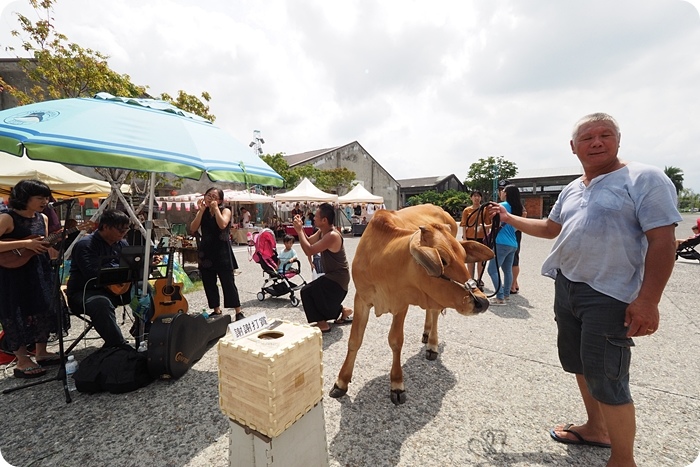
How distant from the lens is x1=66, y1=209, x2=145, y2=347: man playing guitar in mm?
3301

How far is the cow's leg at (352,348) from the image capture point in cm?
295

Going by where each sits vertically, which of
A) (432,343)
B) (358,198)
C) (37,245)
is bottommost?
(432,343)

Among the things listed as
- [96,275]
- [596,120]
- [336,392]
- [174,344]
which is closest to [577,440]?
[336,392]

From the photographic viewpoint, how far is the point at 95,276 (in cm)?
343

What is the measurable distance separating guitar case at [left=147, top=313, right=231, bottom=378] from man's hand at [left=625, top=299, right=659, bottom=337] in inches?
139

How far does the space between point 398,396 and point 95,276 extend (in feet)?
11.0

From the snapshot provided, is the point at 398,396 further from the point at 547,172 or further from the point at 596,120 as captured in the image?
the point at 547,172

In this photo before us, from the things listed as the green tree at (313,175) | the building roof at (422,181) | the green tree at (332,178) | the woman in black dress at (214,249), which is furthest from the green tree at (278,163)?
the building roof at (422,181)

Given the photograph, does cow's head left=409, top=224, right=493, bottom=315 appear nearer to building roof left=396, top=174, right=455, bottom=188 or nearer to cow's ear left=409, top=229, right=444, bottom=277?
cow's ear left=409, top=229, right=444, bottom=277

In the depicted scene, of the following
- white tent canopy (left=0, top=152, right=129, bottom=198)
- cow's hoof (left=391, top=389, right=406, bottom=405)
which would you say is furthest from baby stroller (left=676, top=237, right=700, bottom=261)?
white tent canopy (left=0, top=152, right=129, bottom=198)

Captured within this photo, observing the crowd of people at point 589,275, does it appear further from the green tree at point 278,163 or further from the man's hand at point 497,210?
the green tree at point 278,163

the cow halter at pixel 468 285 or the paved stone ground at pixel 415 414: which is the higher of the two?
the cow halter at pixel 468 285

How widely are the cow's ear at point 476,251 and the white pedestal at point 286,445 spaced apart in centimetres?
158

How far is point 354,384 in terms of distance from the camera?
3137mm
